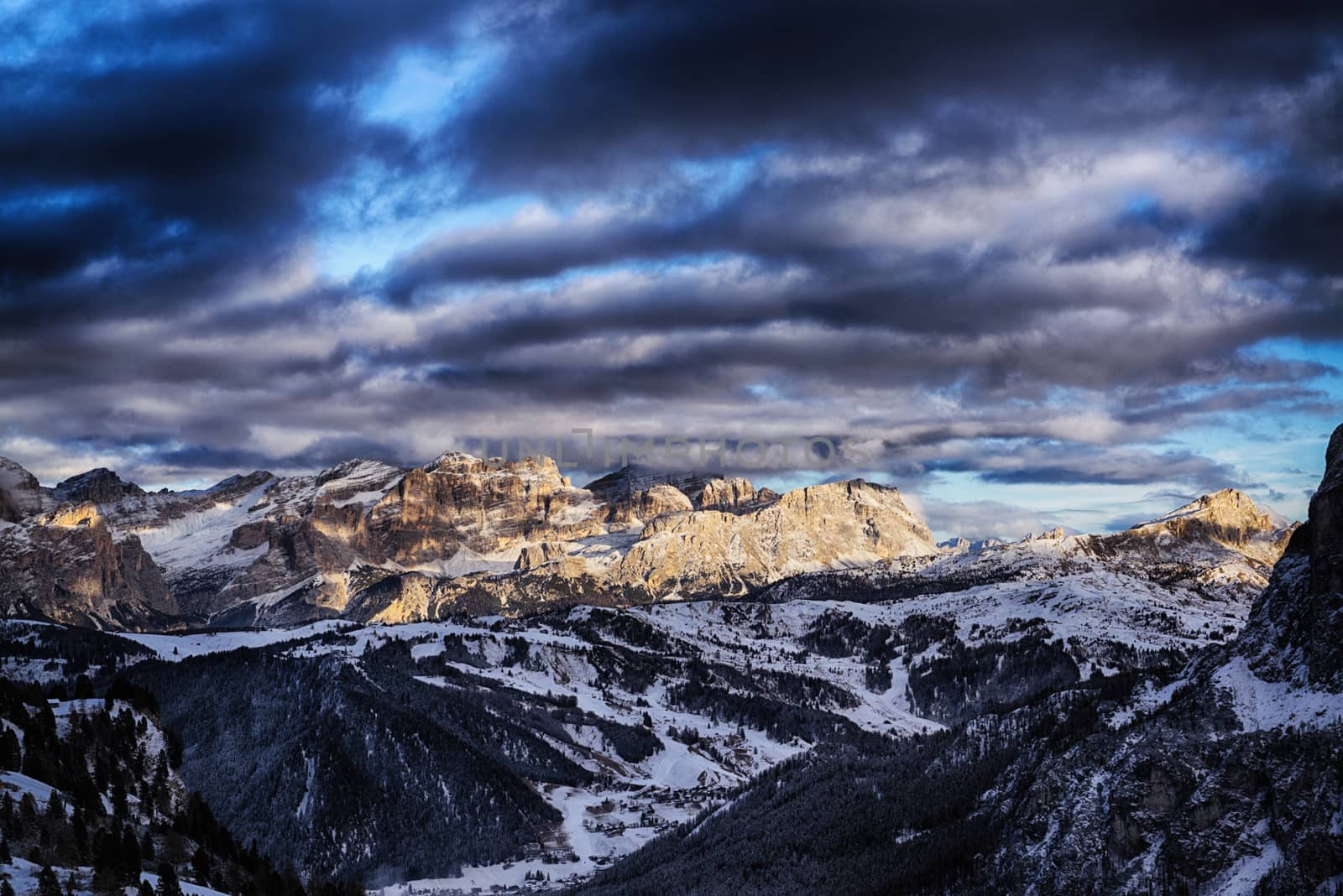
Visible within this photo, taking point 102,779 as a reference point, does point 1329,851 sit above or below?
below

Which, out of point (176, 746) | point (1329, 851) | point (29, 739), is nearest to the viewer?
point (29, 739)

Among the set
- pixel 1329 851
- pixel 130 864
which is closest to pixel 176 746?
pixel 130 864

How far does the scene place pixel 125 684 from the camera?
186 m

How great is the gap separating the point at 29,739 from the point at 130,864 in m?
33.4

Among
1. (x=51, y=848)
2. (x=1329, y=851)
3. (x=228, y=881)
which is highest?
(x=51, y=848)

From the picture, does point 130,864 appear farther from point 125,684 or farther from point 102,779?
point 125,684

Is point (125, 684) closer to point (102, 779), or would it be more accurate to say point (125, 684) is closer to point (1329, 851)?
point (102, 779)

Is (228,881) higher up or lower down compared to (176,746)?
lower down

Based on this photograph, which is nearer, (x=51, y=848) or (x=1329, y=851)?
(x=51, y=848)

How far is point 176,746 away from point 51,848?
166 feet

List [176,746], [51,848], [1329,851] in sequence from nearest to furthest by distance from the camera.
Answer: [51,848], [176,746], [1329,851]

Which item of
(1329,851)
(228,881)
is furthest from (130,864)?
(1329,851)

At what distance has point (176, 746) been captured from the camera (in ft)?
575

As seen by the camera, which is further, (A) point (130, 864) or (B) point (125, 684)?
(B) point (125, 684)
